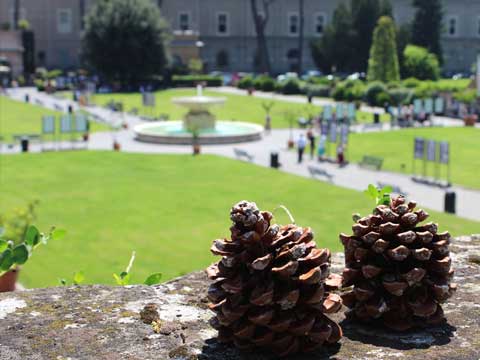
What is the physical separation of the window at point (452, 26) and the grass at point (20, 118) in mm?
46911

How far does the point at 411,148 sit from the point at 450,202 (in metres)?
12.6

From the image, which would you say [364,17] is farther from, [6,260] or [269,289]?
[269,289]

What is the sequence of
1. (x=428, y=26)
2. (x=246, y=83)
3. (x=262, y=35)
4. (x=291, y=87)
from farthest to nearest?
(x=262, y=35), (x=428, y=26), (x=246, y=83), (x=291, y=87)

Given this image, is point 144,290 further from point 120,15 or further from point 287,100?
point 120,15

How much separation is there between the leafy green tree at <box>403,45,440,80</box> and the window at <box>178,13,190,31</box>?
2489cm

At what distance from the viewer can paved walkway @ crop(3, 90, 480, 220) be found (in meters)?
21.4

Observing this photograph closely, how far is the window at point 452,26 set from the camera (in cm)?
8380

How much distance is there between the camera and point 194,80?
66.9 m

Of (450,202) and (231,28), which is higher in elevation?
(231,28)

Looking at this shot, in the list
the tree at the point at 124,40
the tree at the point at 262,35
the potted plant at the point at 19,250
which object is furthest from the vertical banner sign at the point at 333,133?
the tree at the point at 262,35

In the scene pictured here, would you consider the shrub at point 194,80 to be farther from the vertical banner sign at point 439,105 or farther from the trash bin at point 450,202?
the trash bin at point 450,202

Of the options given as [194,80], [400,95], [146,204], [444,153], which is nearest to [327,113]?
[400,95]

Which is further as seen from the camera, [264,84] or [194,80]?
[194,80]

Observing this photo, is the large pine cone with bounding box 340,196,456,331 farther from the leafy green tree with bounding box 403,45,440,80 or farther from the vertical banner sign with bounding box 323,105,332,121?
the leafy green tree with bounding box 403,45,440,80
